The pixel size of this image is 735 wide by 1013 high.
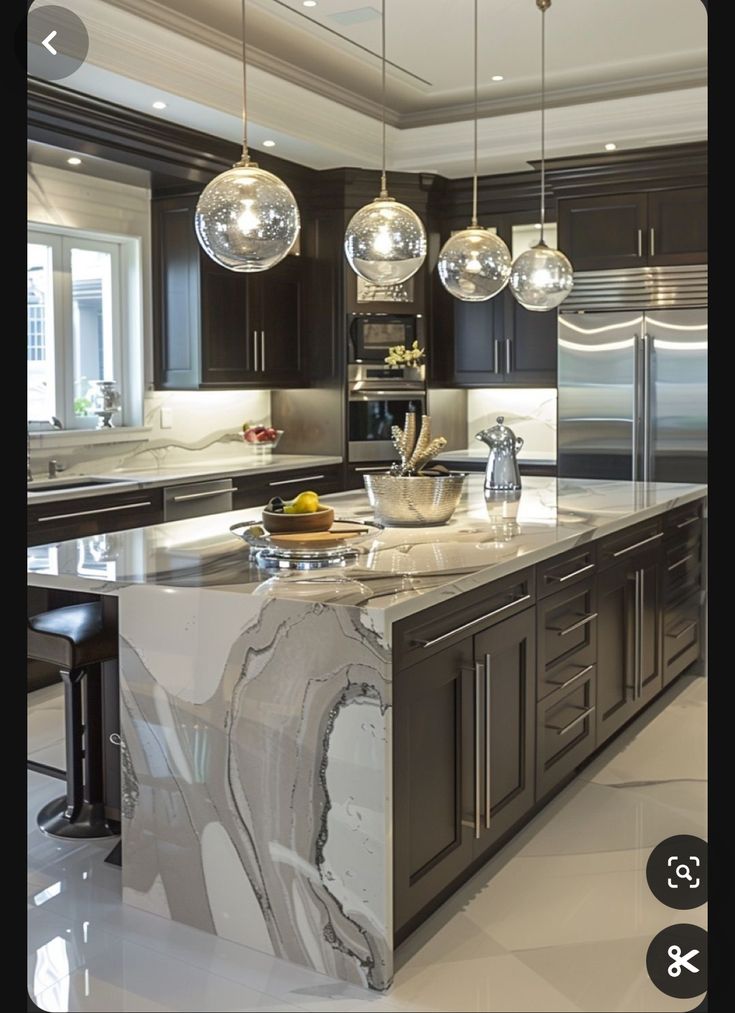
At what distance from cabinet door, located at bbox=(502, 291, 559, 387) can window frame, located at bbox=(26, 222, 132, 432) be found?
2.33 m

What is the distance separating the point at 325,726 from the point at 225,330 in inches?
159

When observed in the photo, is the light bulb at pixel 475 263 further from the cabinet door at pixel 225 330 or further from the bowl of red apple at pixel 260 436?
the bowl of red apple at pixel 260 436

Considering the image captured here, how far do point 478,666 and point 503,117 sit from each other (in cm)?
424

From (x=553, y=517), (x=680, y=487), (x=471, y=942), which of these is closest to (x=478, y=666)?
(x=471, y=942)

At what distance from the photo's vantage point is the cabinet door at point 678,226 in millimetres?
6051

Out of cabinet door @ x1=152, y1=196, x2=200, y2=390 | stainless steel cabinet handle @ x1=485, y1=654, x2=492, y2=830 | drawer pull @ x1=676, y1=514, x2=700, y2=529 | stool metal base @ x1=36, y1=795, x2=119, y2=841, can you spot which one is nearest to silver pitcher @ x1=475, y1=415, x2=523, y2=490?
drawer pull @ x1=676, y1=514, x2=700, y2=529

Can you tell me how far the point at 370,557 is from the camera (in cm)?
305

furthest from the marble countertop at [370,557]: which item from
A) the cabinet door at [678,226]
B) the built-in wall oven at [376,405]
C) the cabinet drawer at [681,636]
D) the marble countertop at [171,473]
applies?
the built-in wall oven at [376,405]

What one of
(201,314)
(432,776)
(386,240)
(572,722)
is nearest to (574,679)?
(572,722)

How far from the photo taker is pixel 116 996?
240 centimetres

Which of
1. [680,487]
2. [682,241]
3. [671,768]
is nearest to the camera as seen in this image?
[671,768]

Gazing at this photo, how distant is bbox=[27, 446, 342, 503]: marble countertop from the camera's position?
16.1 ft

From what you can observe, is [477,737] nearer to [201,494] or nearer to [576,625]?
[576,625]

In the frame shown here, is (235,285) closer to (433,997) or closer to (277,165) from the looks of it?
(277,165)
